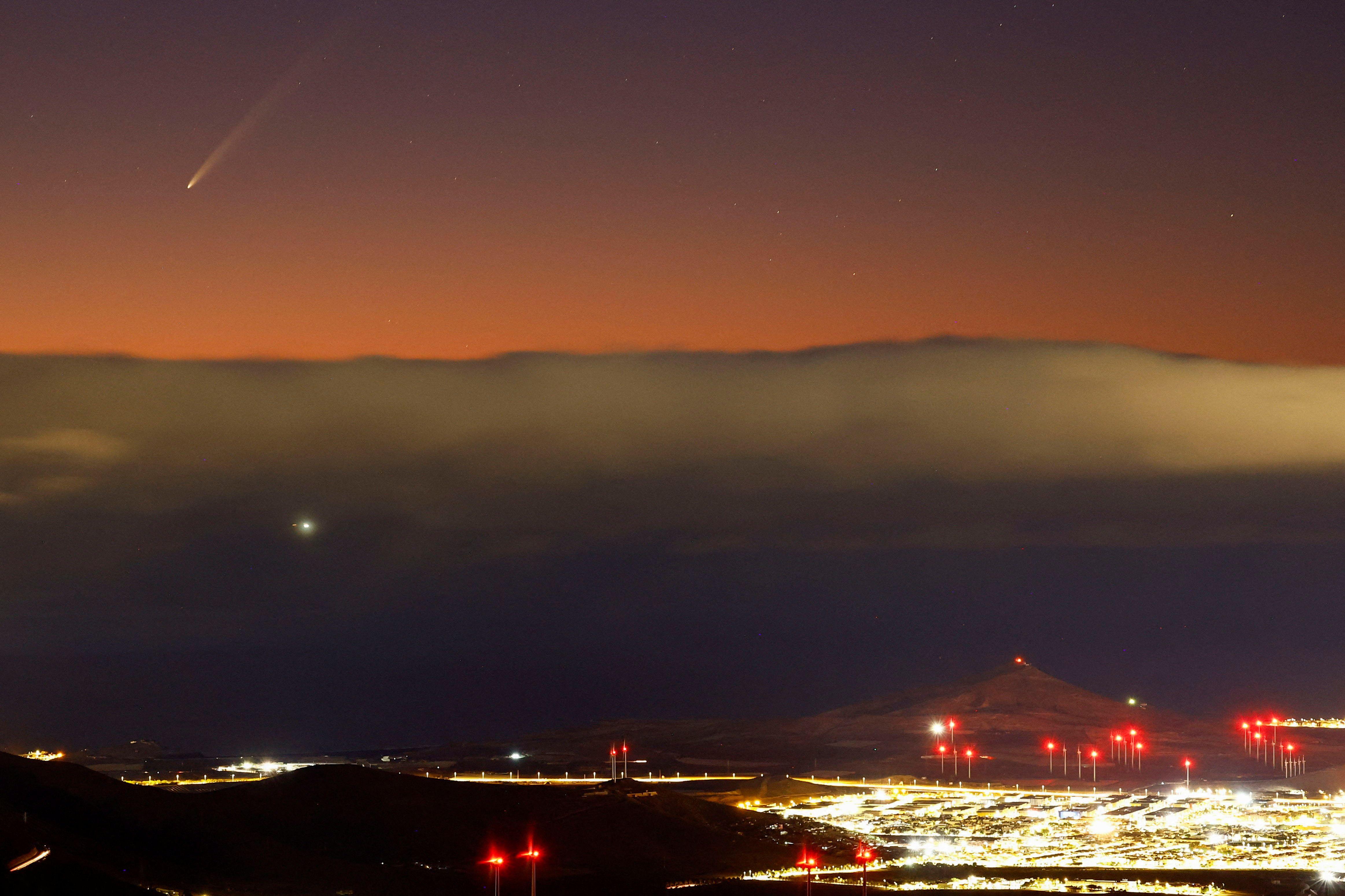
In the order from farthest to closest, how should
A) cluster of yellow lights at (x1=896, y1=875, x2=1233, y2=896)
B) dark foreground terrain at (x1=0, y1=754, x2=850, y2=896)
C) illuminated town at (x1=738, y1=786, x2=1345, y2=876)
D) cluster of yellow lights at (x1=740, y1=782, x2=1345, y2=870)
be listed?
1. illuminated town at (x1=738, y1=786, x2=1345, y2=876)
2. cluster of yellow lights at (x1=740, y1=782, x2=1345, y2=870)
3. cluster of yellow lights at (x1=896, y1=875, x2=1233, y2=896)
4. dark foreground terrain at (x1=0, y1=754, x2=850, y2=896)

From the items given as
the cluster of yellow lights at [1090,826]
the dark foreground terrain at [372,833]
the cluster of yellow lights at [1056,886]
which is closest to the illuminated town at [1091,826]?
the cluster of yellow lights at [1090,826]

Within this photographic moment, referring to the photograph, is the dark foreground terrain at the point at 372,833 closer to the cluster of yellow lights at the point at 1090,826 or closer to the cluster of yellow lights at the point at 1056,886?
the cluster of yellow lights at the point at 1090,826

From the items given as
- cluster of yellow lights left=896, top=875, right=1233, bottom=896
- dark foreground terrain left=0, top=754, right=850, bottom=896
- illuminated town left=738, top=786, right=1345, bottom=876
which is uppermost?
dark foreground terrain left=0, top=754, right=850, bottom=896

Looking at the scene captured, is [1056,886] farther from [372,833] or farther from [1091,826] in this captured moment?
[372,833]

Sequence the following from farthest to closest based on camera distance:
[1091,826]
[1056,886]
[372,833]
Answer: [1091,826] < [372,833] < [1056,886]

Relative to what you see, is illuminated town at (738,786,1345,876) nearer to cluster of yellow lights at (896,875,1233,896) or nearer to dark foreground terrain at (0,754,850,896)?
cluster of yellow lights at (896,875,1233,896)

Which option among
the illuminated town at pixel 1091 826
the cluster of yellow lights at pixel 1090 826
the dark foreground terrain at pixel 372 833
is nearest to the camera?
the dark foreground terrain at pixel 372 833

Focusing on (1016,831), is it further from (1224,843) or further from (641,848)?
(641,848)

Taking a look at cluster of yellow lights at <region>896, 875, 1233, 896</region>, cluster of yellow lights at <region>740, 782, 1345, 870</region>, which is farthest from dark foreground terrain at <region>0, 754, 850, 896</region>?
cluster of yellow lights at <region>896, 875, 1233, 896</region>

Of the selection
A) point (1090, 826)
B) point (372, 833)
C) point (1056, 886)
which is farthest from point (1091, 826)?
point (372, 833)

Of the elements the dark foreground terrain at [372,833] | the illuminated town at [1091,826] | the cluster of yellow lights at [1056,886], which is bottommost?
the illuminated town at [1091,826]
